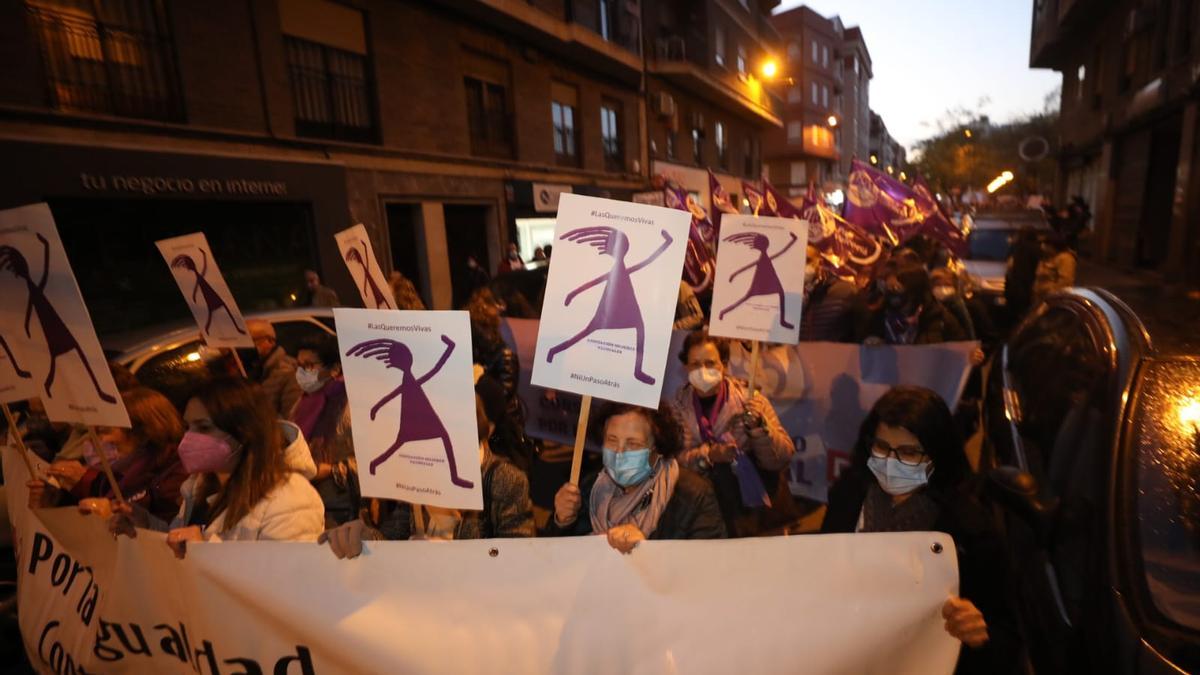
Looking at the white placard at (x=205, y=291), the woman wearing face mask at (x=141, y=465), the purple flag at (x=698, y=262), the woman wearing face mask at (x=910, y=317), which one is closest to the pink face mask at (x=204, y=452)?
the woman wearing face mask at (x=141, y=465)

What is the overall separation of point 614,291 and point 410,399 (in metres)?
0.81

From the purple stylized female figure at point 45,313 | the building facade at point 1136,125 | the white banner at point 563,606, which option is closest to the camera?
the white banner at point 563,606

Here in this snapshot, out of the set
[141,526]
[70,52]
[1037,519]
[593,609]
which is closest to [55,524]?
[141,526]

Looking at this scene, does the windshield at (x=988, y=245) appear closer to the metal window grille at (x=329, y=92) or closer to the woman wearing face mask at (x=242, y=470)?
the metal window grille at (x=329, y=92)

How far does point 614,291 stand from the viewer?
6.96 ft

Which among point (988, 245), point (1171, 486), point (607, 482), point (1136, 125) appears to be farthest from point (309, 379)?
Result: point (1136, 125)

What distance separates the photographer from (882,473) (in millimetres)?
2326

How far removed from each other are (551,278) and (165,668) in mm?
2125

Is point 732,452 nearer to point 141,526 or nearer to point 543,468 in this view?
point 141,526

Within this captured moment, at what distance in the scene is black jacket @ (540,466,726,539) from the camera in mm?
2350

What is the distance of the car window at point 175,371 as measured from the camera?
415cm

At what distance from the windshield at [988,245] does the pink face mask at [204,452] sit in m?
13.6

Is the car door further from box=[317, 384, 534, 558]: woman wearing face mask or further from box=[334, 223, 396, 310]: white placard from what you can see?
box=[334, 223, 396, 310]: white placard

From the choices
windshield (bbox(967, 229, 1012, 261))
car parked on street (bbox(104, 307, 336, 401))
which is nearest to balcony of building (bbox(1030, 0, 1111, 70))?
windshield (bbox(967, 229, 1012, 261))
